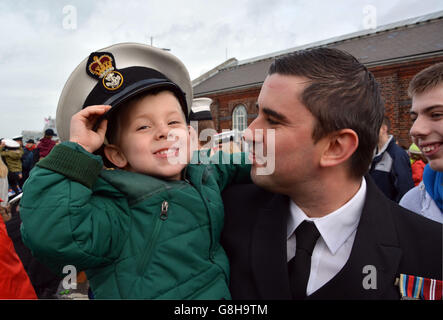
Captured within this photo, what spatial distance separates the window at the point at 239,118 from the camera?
727 inches

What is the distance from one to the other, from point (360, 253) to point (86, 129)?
135 centimetres

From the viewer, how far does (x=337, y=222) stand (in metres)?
1.36

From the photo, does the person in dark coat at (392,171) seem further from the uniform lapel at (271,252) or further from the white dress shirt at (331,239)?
the uniform lapel at (271,252)

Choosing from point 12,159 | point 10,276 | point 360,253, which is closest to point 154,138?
point 360,253

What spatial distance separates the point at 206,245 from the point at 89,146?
2.32 feet

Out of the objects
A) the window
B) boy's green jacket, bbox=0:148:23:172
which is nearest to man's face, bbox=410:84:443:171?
boy's green jacket, bbox=0:148:23:172

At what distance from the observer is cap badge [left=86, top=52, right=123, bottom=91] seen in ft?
4.46

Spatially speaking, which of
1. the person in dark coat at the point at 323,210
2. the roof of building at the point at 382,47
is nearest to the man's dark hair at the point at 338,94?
the person in dark coat at the point at 323,210

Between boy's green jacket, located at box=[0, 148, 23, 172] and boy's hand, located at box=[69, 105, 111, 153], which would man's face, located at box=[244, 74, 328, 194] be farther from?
boy's green jacket, located at box=[0, 148, 23, 172]

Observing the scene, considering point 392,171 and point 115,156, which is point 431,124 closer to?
point 115,156

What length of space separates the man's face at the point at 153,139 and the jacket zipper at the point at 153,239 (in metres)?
0.18
